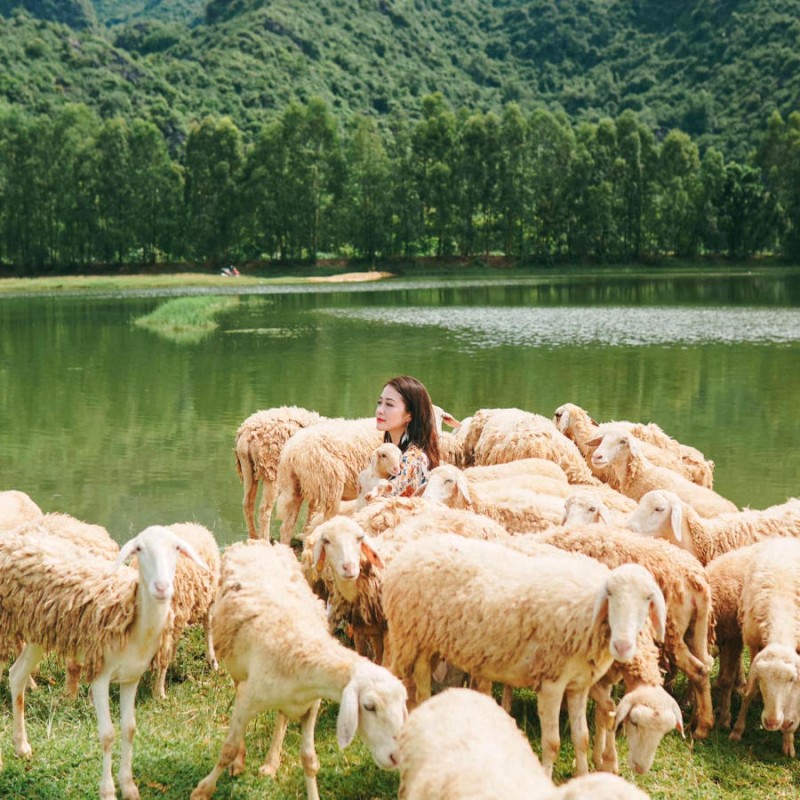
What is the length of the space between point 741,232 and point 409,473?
7756 centimetres

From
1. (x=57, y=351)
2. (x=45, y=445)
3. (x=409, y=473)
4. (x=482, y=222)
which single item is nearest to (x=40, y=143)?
(x=482, y=222)

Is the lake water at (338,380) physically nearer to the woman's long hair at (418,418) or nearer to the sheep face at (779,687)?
the woman's long hair at (418,418)

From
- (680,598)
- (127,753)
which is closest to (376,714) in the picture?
(127,753)

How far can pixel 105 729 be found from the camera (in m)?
4.47

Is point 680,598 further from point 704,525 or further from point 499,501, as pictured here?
point 499,501

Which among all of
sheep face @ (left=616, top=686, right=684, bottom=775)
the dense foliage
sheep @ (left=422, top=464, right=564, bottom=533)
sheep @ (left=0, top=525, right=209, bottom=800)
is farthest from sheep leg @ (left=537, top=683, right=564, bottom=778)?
the dense foliage

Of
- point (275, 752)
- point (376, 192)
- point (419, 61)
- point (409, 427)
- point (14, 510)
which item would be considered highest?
point (419, 61)

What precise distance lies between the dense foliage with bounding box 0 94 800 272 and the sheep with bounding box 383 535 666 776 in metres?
74.2

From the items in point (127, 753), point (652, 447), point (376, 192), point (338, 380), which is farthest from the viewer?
point (376, 192)

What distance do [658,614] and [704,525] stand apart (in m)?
2.53

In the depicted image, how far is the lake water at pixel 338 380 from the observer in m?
11.7

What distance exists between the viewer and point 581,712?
14.9 feet

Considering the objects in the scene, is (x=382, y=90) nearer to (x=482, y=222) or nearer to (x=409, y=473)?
(x=482, y=222)

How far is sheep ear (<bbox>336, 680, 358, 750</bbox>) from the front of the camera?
3.78 m
